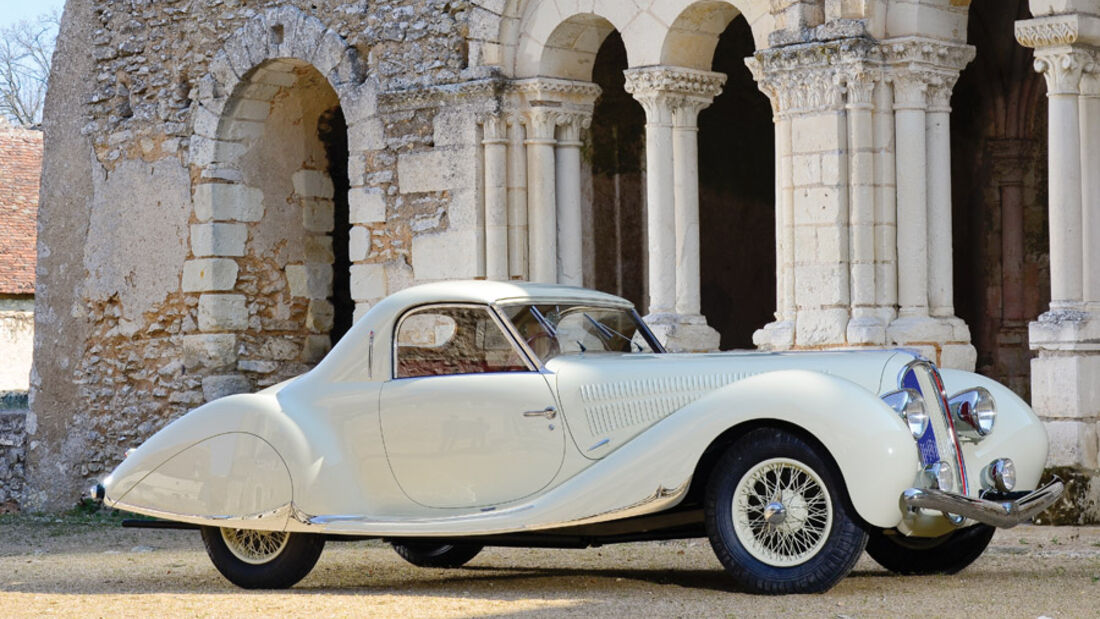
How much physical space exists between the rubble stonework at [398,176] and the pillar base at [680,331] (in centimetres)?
2

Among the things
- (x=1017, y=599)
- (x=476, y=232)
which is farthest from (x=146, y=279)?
(x=1017, y=599)

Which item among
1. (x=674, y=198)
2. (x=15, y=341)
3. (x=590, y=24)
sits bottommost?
(x=15, y=341)

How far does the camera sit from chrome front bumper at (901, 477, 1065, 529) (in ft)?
18.5

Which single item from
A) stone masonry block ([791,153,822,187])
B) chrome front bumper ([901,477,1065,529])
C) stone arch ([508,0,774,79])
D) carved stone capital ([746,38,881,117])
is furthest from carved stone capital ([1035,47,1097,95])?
chrome front bumper ([901,477,1065,529])

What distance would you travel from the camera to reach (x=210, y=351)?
42.7 ft

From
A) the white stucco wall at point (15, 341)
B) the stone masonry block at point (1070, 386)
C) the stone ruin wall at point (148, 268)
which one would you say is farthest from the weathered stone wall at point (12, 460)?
the white stucco wall at point (15, 341)

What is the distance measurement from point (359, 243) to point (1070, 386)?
5.26 m

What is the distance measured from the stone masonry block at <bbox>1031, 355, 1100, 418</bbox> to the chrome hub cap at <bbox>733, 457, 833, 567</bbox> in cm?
358

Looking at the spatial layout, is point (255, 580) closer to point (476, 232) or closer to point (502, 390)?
point (502, 390)

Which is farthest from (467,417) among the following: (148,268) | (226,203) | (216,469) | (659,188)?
(148,268)

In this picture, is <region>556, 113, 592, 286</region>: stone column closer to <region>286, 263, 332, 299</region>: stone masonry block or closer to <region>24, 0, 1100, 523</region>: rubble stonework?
<region>24, 0, 1100, 523</region>: rubble stonework

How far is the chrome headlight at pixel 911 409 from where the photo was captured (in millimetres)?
5883

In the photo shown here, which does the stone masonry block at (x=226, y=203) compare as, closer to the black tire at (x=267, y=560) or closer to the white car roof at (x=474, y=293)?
the black tire at (x=267, y=560)

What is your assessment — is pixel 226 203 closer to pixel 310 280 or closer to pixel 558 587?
pixel 310 280
